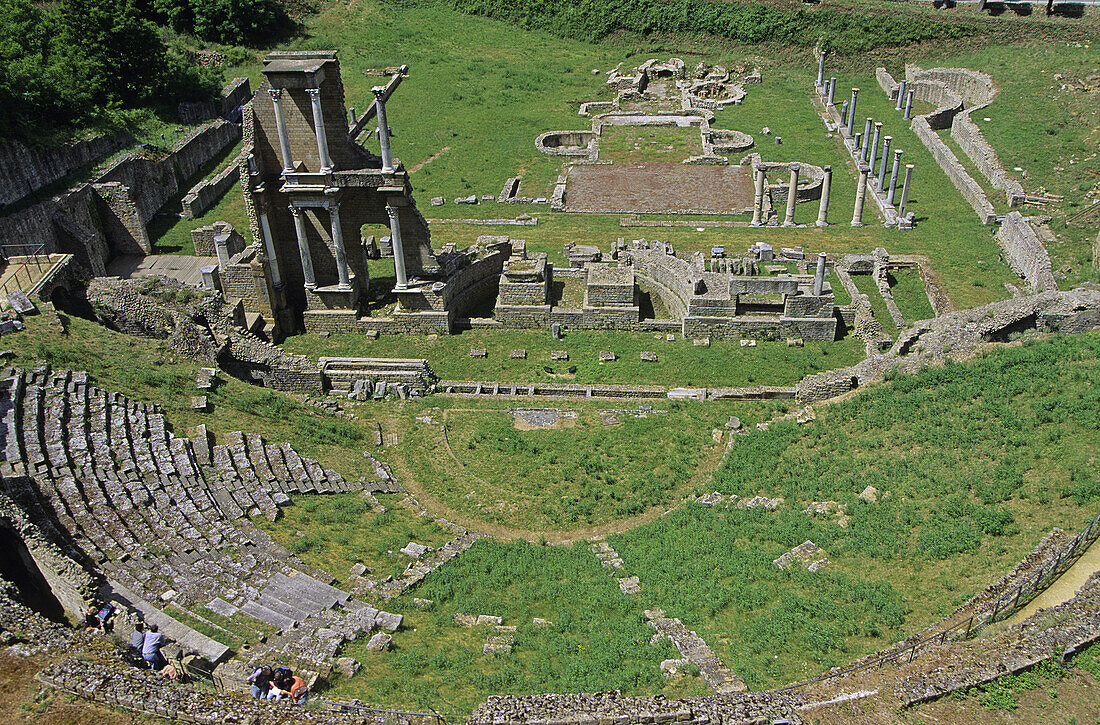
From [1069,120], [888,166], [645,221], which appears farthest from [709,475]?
[1069,120]

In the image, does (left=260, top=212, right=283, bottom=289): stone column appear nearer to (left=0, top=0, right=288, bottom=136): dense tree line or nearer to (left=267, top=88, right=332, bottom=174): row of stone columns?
(left=267, top=88, right=332, bottom=174): row of stone columns

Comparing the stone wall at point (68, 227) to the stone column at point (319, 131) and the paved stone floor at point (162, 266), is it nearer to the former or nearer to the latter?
the paved stone floor at point (162, 266)

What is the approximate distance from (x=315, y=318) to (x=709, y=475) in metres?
15.7

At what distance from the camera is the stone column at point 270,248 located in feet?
101

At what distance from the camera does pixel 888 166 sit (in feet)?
150

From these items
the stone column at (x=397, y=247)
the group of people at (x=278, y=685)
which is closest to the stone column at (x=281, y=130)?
the stone column at (x=397, y=247)

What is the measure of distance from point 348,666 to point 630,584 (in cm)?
637

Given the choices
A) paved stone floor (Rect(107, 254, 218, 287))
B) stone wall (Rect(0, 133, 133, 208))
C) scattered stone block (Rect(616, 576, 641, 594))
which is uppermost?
stone wall (Rect(0, 133, 133, 208))

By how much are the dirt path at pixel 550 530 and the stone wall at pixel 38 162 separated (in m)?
24.6

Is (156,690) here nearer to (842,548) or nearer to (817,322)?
(842,548)

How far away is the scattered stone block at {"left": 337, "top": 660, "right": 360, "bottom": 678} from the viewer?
51.8 feet

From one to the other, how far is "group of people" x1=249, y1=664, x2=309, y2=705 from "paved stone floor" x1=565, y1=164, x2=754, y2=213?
30.7 m

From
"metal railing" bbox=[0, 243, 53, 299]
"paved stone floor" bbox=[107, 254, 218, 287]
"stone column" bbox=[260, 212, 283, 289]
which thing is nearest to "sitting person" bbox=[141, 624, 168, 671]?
"metal railing" bbox=[0, 243, 53, 299]

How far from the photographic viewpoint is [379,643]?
16.6m
